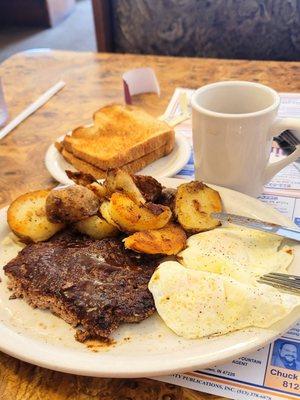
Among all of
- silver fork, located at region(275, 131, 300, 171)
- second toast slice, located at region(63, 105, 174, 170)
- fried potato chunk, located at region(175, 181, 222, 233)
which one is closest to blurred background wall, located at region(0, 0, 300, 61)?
second toast slice, located at region(63, 105, 174, 170)

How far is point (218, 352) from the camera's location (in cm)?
56

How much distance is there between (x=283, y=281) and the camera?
63cm

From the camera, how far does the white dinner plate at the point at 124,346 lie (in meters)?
0.55

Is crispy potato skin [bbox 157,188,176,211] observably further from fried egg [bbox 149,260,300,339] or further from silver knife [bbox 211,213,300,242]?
fried egg [bbox 149,260,300,339]

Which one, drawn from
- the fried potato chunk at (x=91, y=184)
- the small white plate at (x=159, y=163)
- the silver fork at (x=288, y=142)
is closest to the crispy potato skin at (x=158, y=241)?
the fried potato chunk at (x=91, y=184)

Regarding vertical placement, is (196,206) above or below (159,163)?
above

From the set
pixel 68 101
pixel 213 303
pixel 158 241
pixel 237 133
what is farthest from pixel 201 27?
pixel 213 303

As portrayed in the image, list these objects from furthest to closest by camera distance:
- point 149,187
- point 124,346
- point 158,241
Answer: point 149,187
point 158,241
point 124,346

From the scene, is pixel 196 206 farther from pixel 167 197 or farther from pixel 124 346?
pixel 124 346

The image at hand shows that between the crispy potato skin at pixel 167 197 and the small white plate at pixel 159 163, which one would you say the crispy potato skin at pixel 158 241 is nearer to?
the crispy potato skin at pixel 167 197

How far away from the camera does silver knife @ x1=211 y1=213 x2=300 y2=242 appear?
0.71m

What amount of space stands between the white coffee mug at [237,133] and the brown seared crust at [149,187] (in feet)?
0.45

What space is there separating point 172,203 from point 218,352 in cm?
31

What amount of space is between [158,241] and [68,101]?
911 mm
